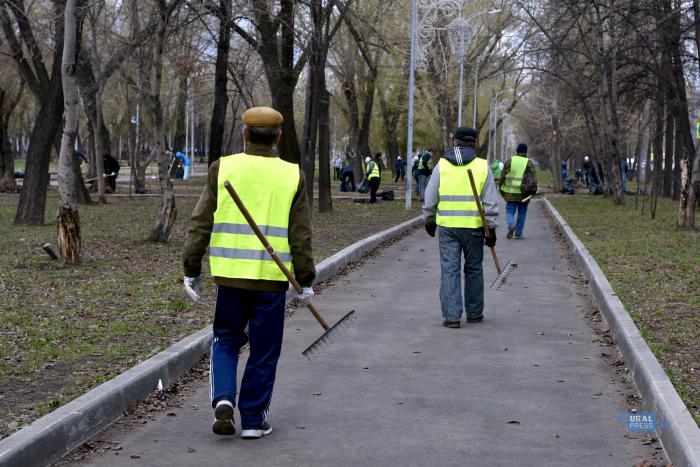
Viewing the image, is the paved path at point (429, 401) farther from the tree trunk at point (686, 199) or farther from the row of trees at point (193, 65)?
the tree trunk at point (686, 199)

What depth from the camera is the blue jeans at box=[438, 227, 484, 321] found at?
9.89 meters

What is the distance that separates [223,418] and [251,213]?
112cm

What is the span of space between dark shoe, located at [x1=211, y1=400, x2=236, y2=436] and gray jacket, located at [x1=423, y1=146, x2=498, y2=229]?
4588mm

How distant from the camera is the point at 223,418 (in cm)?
590

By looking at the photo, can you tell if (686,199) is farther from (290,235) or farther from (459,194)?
(290,235)

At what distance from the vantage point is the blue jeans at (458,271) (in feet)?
32.4

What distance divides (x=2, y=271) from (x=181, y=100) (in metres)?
28.7

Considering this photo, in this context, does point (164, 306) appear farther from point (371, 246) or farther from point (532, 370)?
point (371, 246)

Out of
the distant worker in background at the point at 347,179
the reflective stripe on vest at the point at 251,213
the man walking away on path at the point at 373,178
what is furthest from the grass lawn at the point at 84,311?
the distant worker in background at the point at 347,179

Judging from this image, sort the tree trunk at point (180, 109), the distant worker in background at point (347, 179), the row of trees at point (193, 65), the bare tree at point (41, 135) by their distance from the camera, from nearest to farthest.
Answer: the row of trees at point (193, 65), the bare tree at point (41, 135), the tree trunk at point (180, 109), the distant worker in background at point (347, 179)

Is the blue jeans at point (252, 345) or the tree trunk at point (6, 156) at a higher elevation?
the tree trunk at point (6, 156)

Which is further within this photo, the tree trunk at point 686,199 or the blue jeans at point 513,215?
the blue jeans at point 513,215

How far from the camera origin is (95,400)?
19.9 feet

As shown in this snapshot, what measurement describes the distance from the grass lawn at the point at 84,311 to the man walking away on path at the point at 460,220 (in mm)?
2204
